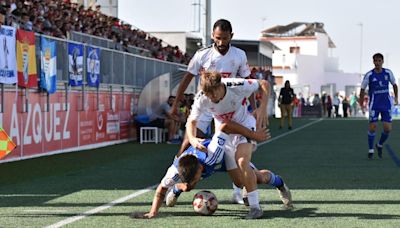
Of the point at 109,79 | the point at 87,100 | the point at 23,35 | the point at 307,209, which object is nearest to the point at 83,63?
the point at 87,100

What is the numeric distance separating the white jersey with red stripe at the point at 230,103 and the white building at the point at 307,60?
75.4 m

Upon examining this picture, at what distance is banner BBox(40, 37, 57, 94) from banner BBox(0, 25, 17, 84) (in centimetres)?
155

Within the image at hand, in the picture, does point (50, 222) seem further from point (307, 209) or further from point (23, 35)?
point (23, 35)

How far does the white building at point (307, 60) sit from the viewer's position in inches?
3730

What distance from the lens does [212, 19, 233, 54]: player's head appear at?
9164mm

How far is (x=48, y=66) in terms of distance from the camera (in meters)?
19.1

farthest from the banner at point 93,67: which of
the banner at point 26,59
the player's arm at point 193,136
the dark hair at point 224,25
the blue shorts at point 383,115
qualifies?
the player's arm at point 193,136

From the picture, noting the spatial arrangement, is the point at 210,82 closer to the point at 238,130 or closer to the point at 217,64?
the point at 238,130

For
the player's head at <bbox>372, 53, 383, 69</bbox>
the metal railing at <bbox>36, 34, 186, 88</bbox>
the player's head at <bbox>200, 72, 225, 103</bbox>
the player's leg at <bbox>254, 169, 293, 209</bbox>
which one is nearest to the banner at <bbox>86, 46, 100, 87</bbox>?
the metal railing at <bbox>36, 34, 186, 88</bbox>

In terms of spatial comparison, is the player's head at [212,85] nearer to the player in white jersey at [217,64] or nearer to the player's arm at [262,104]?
the player's arm at [262,104]

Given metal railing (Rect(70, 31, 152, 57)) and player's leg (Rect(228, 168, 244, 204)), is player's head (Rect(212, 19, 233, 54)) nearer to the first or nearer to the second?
player's leg (Rect(228, 168, 244, 204))

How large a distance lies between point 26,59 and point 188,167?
32.8 feet

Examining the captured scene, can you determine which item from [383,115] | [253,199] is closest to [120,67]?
[383,115]

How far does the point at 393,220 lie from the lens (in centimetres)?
854
